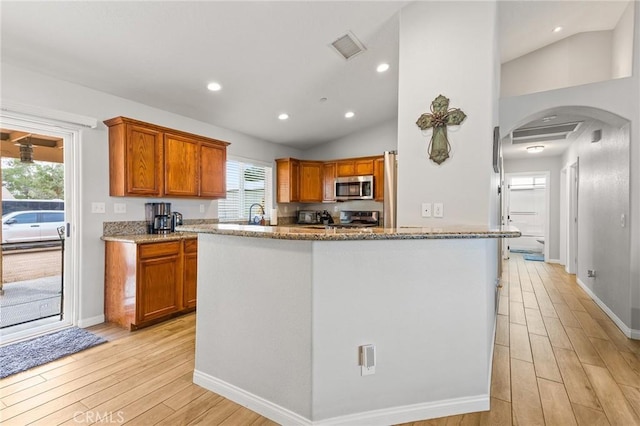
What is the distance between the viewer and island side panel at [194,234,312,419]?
1.64m

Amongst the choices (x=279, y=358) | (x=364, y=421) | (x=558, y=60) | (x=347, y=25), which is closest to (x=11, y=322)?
(x=279, y=358)

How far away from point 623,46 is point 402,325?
4241 mm

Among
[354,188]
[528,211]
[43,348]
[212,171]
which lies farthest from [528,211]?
[43,348]

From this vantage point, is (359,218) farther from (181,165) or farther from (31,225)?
(31,225)

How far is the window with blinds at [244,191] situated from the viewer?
16.1ft

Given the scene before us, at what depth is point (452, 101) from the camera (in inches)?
92.9

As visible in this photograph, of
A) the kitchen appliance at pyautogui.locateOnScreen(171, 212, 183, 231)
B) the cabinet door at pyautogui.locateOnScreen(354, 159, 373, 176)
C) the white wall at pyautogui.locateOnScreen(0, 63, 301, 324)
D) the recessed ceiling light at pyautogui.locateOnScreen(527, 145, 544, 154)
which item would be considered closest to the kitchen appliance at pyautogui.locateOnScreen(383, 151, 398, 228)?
the cabinet door at pyautogui.locateOnScreen(354, 159, 373, 176)

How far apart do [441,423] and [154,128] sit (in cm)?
379

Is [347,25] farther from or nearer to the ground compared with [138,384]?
farther from the ground

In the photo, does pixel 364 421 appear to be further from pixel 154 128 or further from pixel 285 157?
pixel 285 157

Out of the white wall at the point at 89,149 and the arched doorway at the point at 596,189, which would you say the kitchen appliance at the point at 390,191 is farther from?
the white wall at the point at 89,149

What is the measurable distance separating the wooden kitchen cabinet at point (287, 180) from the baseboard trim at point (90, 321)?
328 centimetres

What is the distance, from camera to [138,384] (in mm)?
2104

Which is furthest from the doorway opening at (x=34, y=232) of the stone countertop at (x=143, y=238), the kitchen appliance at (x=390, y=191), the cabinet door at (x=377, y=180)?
the cabinet door at (x=377, y=180)
